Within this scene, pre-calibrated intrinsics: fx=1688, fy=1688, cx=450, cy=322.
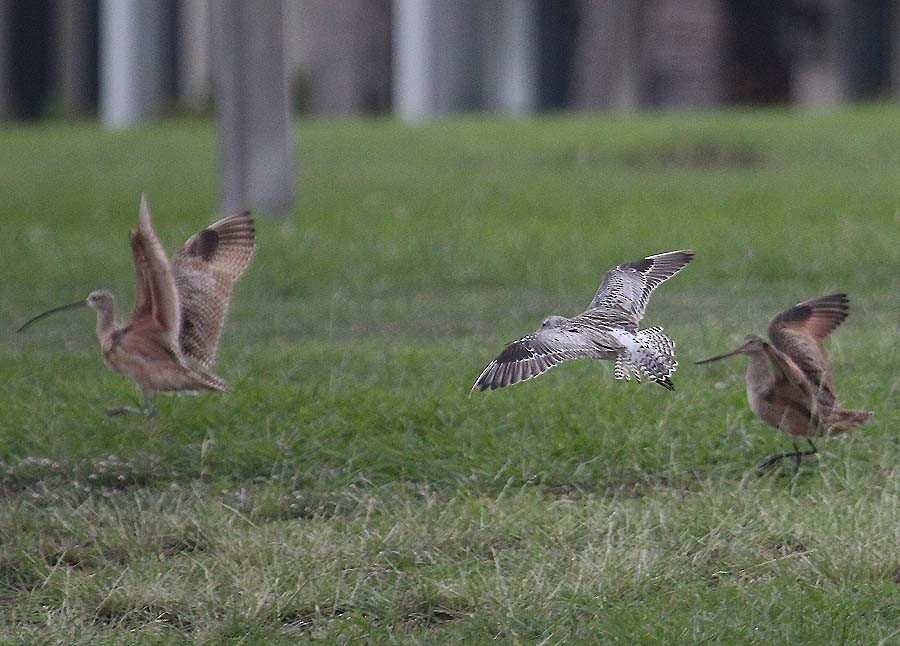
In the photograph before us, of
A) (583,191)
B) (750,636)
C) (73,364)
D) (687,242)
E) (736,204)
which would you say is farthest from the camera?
(583,191)

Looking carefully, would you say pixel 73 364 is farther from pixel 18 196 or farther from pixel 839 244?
pixel 18 196

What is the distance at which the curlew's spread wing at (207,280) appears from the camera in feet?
18.5

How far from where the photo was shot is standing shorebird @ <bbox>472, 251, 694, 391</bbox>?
15.0ft

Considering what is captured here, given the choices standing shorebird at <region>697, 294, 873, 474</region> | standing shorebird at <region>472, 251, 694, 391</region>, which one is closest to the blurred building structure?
standing shorebird at <region>697, 294, 873, 474</region>

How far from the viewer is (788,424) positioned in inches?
214

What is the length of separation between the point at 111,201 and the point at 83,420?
25.2 ft

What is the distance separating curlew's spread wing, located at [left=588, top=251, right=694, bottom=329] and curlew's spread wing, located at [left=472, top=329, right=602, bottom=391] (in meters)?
0.30

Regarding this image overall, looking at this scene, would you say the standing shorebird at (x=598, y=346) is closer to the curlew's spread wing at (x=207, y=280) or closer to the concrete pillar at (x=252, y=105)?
the curlew's spread wing at (x=207, y=280)

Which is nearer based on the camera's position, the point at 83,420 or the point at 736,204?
the point at 83,420

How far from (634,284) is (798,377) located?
613 mm

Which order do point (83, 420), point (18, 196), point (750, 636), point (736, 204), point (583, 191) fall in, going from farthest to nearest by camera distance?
point (18, 196), point (583, 191), point (736, 204), point (83, 420), point (750, 636)

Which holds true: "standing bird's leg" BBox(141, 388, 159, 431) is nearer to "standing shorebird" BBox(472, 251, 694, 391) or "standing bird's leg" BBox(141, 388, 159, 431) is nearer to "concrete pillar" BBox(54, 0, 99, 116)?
"standing shorebird" BBox(472, 251, 694, 391)

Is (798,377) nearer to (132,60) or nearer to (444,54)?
(132,60)

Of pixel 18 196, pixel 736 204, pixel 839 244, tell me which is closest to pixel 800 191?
pixel 736 204
